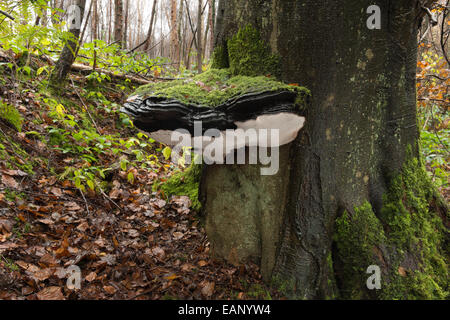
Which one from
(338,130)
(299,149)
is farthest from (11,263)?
(338,130)

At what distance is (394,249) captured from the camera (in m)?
2.10

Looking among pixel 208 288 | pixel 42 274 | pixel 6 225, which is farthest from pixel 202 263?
pixel 6 225

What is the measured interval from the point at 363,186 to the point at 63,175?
125 inches

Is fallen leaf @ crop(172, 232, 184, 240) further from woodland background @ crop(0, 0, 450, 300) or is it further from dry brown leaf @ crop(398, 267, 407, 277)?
dry brown leaf @ crop(398, 267, 407, 277)

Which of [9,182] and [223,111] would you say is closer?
[223,111]

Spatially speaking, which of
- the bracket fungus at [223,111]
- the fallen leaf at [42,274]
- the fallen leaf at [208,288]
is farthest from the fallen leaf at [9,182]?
the fallen leaf at [208,288]

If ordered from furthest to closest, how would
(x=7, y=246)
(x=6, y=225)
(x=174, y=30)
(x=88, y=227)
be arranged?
(x=174, y=30) < (x=88, y=227) < (x=6, y=225) < (x=7, y=246)

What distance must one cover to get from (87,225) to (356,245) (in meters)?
2.45

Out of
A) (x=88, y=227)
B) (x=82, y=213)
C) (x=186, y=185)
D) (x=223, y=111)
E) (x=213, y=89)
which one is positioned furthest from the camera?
(x=186, y=185)

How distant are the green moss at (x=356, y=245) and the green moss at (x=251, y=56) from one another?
4.04ft

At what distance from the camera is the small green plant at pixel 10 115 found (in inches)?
137

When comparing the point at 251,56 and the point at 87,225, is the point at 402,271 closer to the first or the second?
the point at 251,56

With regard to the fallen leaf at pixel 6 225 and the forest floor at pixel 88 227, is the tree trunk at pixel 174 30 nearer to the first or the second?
the forest floor at pixel 88 227

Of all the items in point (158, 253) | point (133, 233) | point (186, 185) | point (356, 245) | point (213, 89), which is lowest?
point (158, 253)
